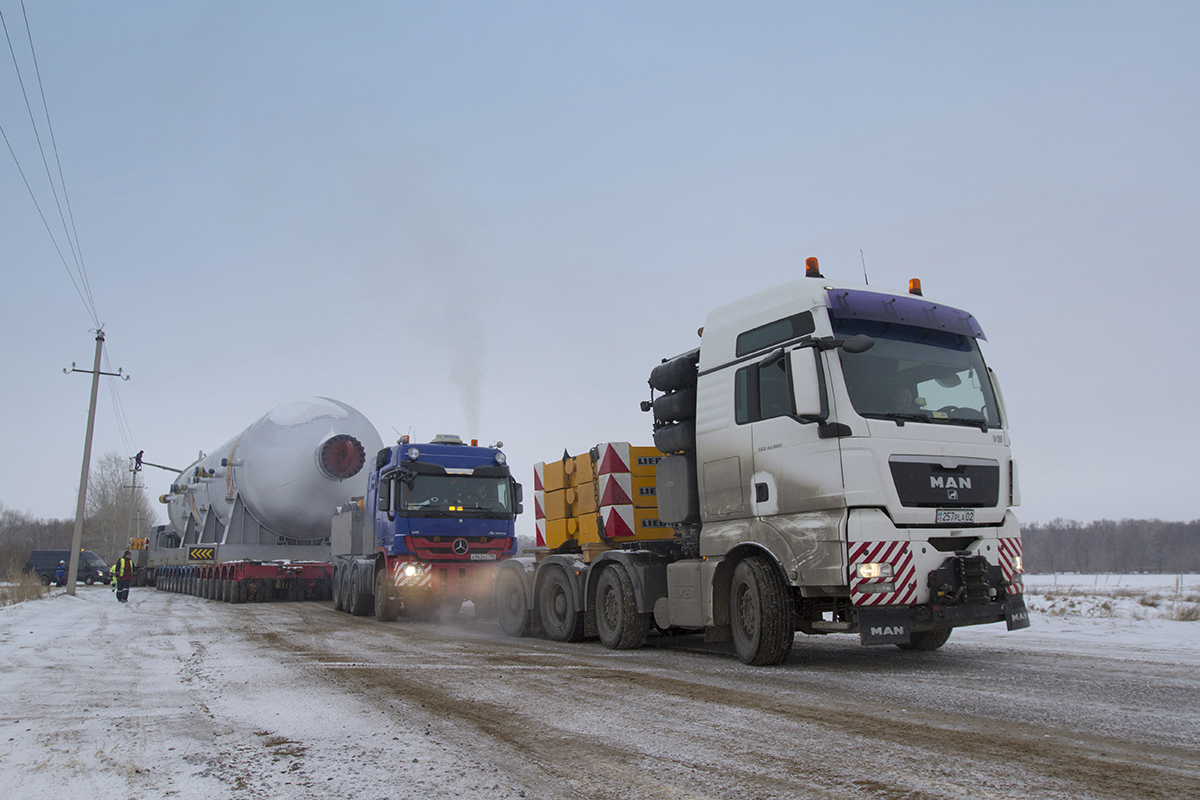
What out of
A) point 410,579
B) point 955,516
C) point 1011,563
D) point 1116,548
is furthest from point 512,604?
point 1116,548

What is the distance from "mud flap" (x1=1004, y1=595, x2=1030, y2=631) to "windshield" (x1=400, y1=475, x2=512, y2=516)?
1003 cm

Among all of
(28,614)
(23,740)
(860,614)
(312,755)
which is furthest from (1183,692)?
(28,614)

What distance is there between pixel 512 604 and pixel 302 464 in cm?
1041

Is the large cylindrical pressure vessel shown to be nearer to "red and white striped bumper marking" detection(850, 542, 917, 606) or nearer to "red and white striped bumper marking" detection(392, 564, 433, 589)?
"red and white striped bumper marking" detection(392, 564, 433, 589)

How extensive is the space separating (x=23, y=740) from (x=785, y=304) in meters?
6.65

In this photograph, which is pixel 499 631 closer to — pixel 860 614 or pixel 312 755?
pixel 860 614

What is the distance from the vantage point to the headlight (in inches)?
273

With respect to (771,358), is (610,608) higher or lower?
lower

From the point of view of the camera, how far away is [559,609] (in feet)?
37.6

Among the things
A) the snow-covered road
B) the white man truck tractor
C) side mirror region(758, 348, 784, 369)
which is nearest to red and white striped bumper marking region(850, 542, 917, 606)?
the white man truck tractor

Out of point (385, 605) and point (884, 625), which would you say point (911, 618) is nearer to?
point (884, 625)

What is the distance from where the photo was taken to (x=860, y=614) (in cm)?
705

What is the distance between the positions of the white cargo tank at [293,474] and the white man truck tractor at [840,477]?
45.2 ft

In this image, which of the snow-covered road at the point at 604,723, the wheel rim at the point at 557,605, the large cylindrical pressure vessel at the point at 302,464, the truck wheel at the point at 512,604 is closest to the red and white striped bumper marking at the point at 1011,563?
the snow-covered road at the point at 604,723
